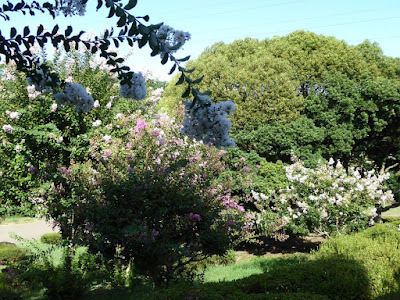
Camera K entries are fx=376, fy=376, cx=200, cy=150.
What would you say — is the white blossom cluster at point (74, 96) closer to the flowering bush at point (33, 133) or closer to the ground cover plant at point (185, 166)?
the ground cover plant at point (185, 166)

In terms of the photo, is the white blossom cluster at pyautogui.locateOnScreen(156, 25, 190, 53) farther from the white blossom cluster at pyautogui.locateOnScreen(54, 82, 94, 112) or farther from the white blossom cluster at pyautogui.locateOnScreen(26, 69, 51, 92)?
the white blossom cluster at pyautogui.locateOnScreen(26, 69, 51, 92)

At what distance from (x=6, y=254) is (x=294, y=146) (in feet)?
32.3

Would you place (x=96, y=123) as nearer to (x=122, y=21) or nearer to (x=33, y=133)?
(x=33, y=133)

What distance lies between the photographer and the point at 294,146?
41.7 feet

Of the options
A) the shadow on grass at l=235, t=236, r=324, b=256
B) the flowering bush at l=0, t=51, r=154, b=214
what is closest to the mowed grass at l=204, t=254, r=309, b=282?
the shadow on grass at l=235, t=236, r=324, b=256

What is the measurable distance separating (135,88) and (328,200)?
9.14 m

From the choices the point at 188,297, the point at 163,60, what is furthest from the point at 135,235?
the point at 163,60

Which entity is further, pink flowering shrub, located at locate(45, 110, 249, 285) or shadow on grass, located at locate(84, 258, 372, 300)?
pink flowering shrub, located at locate(45, 110, 249, 285)

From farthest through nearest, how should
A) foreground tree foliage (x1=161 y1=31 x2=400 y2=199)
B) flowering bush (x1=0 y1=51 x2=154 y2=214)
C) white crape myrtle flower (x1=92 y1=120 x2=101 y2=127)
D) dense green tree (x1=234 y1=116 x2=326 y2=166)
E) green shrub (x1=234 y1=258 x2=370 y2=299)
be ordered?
foreground tree foliage (x1=161 y1=31 x2=400 y2=199) < dense green tree (x1=234 y1=116 x2=326 y2=166) < white crape myrtle flower (x1=92 y1=120 x2=101 y2=127) < flowering bush (x1=0 y1=51 x2=154 y2=214) < green shrub (x1=234 y1=258 x2=370 y2=299)

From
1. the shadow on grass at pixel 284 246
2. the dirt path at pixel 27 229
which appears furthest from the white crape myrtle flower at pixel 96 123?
the dirt path at pixel 27 229

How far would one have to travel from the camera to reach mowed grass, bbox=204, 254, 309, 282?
26.5 ft

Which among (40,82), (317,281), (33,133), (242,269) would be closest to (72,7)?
(40,82)

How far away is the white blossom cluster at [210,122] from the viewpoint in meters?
2.12

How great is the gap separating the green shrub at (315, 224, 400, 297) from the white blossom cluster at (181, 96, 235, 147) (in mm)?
4281
